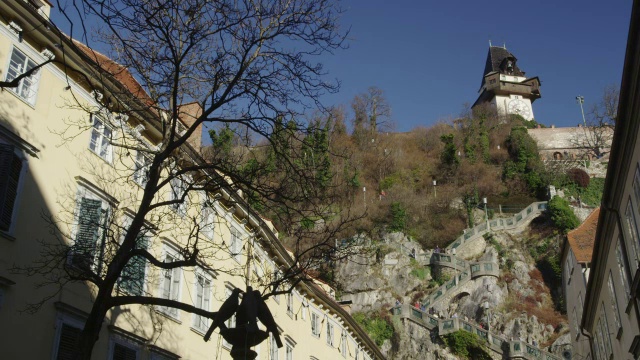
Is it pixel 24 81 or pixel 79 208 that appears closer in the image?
pixel 24 81

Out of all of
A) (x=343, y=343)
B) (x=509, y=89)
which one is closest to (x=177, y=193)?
(x=343, y=343)

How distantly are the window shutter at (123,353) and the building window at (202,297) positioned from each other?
2.70 metres

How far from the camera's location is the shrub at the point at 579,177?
206ft

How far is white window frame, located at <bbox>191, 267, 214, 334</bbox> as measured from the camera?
56.6 ft

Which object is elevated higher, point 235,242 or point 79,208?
point 235,242

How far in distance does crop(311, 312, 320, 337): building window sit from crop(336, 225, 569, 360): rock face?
1479cm

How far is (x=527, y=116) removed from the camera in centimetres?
8906

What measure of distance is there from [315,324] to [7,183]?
17.0 meters

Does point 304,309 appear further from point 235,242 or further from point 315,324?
point 235,242

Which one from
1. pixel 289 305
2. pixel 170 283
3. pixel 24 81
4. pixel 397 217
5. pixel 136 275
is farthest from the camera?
pixel 397 217

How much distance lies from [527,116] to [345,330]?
65.4 m

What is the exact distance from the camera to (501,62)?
98.2m

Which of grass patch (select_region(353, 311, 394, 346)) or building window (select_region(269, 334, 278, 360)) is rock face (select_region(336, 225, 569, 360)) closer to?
grass patch (select_region(353, 311, 394, 346))

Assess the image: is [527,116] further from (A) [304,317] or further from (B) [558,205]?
(A) [304,317]
